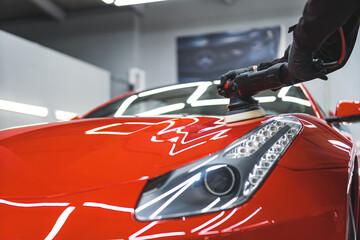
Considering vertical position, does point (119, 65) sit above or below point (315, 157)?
above

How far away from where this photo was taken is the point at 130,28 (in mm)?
8695

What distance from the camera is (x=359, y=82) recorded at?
6766 mm

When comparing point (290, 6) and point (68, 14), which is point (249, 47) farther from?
point (68, 14)

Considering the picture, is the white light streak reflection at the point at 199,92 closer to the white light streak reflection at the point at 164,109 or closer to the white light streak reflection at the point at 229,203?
the white light streak reflection at the point at 164,109

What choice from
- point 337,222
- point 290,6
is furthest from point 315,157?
point 290,6

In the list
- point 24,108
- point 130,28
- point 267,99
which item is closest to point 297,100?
point 267,99

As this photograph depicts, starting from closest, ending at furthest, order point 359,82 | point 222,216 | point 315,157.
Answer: point 222,216 < point 315,157 < point 359,82

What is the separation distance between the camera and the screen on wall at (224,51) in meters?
7.50

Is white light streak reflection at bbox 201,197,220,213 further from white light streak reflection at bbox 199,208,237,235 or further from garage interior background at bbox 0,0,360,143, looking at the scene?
garage interior background at bbox 0,0,360,143

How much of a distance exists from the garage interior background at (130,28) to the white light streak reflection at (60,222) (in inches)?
248

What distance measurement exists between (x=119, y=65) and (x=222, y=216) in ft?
26.6

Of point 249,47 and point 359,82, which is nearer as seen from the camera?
point 359,82

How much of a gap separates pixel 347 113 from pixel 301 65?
89 centimetres

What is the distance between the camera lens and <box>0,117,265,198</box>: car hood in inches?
34.7
